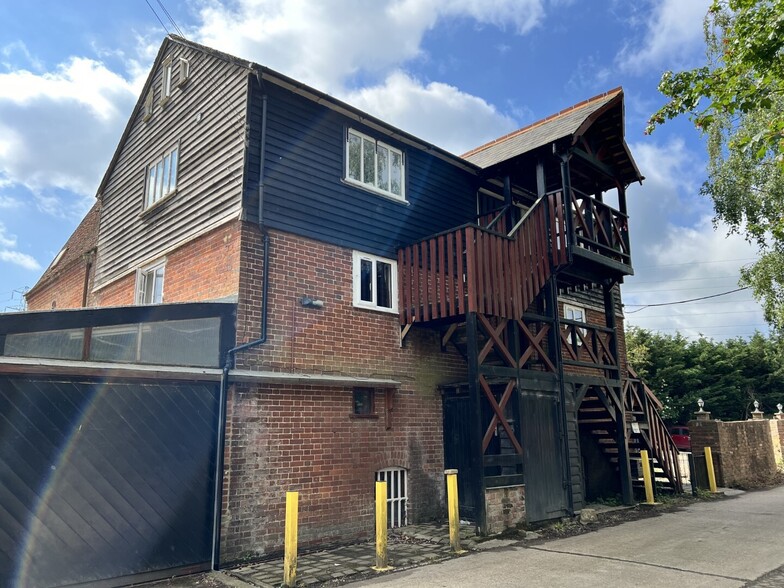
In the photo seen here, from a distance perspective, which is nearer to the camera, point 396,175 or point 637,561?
point 637,561

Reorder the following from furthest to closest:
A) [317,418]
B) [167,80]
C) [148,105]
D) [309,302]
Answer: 1. [148,105]
2. [167,80]
3. [309,302]
4. [317,418]

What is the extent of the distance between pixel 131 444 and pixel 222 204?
426cm

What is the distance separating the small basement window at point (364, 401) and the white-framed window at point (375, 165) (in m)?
3.90

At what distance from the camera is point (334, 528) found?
30.3 feet

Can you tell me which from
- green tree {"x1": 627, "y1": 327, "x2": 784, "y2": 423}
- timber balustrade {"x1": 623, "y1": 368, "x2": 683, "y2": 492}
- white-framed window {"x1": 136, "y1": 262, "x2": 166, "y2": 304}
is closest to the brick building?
white-framed window {"x1": 136, "y1": 262, "x2": 166, "y2": 304}

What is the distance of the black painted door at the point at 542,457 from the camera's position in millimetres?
10664

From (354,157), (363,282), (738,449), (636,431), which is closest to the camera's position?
(363,282)

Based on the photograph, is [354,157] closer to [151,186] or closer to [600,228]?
[151,186]

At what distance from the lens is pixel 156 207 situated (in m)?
12.0

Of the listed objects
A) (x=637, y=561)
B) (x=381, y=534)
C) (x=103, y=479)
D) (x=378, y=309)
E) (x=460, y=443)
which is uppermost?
(x=378, y=309)

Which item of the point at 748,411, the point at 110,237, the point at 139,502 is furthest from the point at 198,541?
the point at 748,411

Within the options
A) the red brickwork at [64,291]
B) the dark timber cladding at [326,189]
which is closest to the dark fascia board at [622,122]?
the dark timber cladding at [326,189]

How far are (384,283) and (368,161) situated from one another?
247 cm

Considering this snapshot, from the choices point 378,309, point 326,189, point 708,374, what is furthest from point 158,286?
point 708,374
